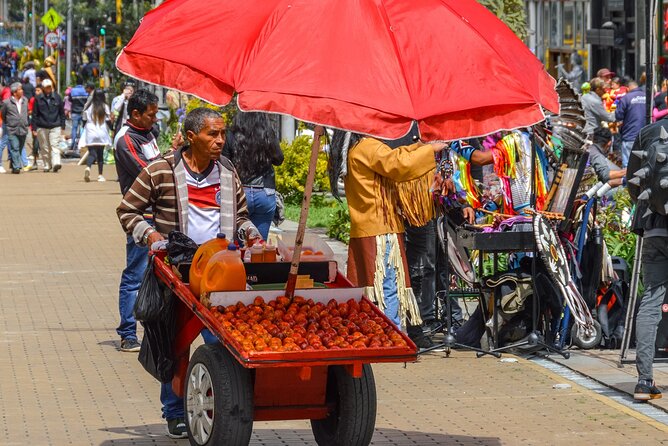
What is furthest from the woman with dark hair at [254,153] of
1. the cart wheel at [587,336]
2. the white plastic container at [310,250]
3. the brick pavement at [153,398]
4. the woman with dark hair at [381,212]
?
the white plastic container at [310,250]

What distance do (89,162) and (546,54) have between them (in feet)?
61.7

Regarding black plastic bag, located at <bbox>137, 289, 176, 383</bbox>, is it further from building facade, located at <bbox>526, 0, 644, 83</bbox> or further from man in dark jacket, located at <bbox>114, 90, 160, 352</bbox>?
building facade, located at <bbox>526, 0, 644, 83</bbox>

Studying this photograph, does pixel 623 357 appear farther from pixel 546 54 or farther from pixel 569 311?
pixel 546 54

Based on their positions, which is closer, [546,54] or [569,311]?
[569,311]

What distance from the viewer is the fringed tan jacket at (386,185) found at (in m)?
9.40

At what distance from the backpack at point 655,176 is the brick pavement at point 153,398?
1198 millimetres

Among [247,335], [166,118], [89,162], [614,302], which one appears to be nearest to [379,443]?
[247,335]

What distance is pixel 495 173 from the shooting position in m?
10.5

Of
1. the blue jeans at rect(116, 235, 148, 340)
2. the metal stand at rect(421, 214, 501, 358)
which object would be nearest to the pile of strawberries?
the metal stand at rect(421, 214, 501, 358)

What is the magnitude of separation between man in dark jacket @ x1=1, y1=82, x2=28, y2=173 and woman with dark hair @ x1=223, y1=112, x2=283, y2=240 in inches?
760

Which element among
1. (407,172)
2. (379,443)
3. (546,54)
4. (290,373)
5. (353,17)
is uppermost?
(546,54)

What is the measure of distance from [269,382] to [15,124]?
23.7 metres

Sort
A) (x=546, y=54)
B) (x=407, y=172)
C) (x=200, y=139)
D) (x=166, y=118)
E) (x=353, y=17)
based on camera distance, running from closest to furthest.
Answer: (x=353, y=17), (x=200, y=139), (x=407, y=172), (x=166, y=118), (x=546, y=54)

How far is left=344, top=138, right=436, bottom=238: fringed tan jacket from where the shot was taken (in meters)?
9.40
